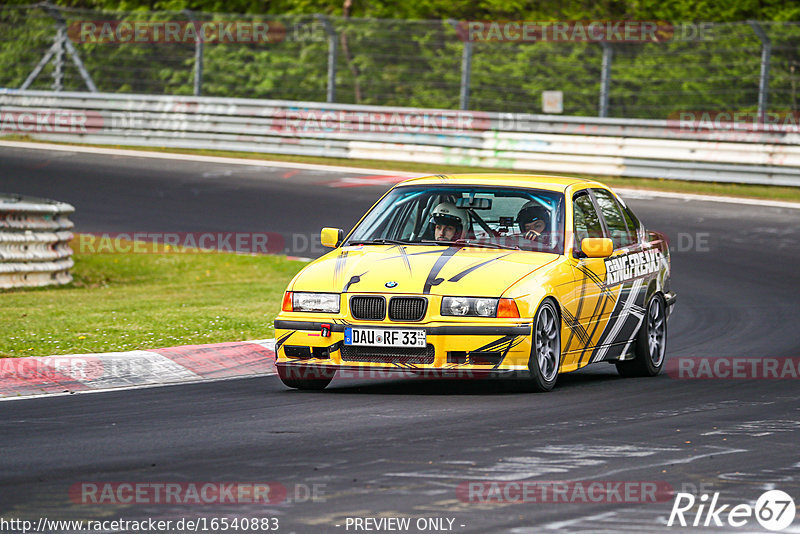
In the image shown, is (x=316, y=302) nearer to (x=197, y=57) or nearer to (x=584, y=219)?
(x=584, y=219)

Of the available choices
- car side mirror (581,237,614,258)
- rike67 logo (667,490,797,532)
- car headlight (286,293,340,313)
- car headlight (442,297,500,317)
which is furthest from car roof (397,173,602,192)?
rike67 logo (667,490,797,532)

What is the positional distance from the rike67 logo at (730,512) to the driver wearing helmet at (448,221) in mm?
4264

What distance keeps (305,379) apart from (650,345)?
300cm

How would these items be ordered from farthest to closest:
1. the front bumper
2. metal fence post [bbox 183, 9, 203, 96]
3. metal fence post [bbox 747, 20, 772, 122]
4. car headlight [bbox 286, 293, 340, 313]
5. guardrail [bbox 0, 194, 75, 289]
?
metal fence post [bbox 183, 9, 203, 96] → metal fence post [bbox 747, 20, 772, 122] → guardrail [bbox 0, 194, 75, 289] → car headlight [bbox 286, 293, 340, 313] → the front bumper

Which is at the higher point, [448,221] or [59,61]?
[59,61]

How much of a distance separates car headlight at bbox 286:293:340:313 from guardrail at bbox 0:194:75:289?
7600 mm

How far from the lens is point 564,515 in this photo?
561 centimetres

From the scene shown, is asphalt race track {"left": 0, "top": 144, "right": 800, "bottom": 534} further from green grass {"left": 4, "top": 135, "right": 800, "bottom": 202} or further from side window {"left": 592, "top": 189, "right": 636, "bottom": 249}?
green grass {"left": 4, "top": 135, "right": 800, "bottom": 202}

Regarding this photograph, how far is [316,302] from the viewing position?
9.23 metres

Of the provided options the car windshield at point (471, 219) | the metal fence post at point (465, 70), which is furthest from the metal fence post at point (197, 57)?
the car windshield at point (471, 219)

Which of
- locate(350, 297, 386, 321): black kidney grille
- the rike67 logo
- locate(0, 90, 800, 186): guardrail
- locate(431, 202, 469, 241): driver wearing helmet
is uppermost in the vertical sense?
locate(0, 90, 800, 186): guardrail

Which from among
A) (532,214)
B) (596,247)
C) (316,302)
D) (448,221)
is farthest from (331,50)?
(316,302)

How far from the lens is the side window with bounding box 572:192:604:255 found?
1015 centimetres

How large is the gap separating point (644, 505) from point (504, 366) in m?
3.18
